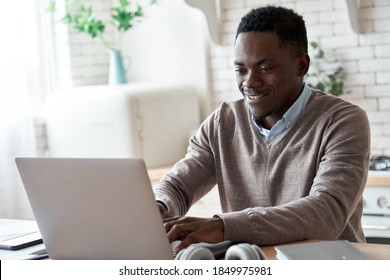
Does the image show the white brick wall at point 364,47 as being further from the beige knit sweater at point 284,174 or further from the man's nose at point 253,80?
the man's nose at point 253,80

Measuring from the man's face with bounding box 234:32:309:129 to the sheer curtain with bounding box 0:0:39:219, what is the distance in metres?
2.25

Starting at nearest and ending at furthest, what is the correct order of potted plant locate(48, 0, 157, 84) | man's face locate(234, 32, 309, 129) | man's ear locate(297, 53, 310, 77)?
man's face locate(234, 32, 309, 129), man's ear locate(297, 53, 310, 77), potted plant locate(48, 0, 157, 84)

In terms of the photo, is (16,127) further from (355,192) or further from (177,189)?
(355,192)

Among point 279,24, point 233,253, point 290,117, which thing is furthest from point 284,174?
point 233,253

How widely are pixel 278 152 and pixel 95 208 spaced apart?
762 millimetres

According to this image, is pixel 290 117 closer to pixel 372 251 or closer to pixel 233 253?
pixel 372 251

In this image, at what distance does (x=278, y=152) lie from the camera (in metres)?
2.29

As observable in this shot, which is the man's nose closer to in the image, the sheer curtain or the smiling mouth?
the smiling mouth

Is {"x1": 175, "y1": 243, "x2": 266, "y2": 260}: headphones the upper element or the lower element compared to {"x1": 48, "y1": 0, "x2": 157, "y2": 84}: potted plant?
lower

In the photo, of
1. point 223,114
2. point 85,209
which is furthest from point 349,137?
point 85,209

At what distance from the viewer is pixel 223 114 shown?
8.18 feet

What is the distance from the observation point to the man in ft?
6.45

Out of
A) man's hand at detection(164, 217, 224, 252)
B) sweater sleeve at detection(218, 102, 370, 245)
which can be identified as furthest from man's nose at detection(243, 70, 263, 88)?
man's hand at detection(164, 217, 224, 252)

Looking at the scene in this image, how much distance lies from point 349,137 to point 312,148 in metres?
0.13
